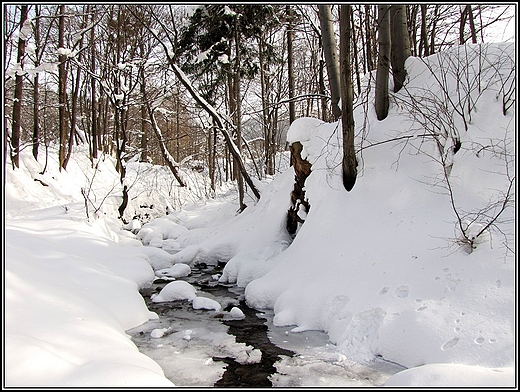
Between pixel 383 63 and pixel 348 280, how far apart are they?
10.2 feet

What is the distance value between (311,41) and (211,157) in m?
6.53

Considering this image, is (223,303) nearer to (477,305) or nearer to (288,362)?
(288,362)

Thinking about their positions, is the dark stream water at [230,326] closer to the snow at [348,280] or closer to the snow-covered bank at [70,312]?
the snow at [348,280]

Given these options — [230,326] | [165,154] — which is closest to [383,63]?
[230,326]

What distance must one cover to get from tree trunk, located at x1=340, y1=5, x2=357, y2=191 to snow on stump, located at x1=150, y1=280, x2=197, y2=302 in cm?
290

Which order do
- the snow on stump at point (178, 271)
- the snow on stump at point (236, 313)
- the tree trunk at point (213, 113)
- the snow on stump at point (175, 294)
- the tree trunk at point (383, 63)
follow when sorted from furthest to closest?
1. the tree trunk at point (213, 113)
2. the snow on stump at point (178, 271)
3. the snow on stump at point (175, 294)
4. the tree trunk at point (383, 63)
5. the snow on stump at point (236, 313)

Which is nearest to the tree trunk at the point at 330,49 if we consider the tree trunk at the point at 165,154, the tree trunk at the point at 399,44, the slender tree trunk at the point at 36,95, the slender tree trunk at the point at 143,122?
the tree trunk at the point at 399,44

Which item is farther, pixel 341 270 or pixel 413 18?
pixel 413 18

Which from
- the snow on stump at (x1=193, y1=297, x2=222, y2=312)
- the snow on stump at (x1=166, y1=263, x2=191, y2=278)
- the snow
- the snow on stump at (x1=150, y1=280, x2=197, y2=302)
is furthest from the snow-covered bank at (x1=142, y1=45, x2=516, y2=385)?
the snow on stump at (x1=166, y1=263, x2=191, y2=278)

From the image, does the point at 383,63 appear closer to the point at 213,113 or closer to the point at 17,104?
the point at 213,113

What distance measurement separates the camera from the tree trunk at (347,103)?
514 cm

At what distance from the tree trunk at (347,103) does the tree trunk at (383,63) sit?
1.43 ft

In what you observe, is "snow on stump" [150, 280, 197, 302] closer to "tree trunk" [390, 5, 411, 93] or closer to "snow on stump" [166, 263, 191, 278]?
"snow on stump" [166, 263, 191, 278]

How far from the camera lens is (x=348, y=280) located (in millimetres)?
4543
